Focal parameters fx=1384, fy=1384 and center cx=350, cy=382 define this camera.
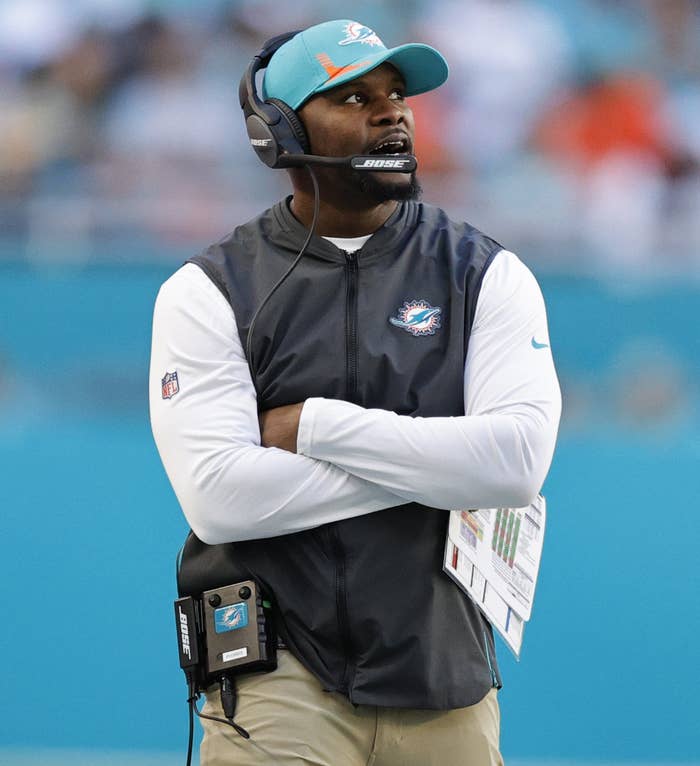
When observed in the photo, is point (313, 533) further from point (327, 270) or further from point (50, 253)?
point (50, 253)

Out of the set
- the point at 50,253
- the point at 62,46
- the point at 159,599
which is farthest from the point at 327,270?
the point at 62,46

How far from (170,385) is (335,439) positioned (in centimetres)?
23

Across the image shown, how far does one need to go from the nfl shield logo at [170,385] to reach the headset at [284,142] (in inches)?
11.7

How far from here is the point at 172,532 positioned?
3547 mm

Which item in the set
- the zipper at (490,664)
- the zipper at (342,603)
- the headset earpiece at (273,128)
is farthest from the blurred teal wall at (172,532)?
the headset earpiece at (273,128)

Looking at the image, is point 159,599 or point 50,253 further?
point 50,253

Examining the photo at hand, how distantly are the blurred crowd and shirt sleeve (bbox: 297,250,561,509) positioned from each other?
2.78m

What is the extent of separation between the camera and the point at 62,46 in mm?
4988

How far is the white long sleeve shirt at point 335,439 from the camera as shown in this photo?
1.65 metres

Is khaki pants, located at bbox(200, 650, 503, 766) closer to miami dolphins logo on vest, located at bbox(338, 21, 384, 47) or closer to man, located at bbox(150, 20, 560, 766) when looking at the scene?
man, located at bbox(150, 20, 560, 766)

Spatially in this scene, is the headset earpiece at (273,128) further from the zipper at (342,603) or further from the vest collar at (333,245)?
Answer: the zipper at (342,603)

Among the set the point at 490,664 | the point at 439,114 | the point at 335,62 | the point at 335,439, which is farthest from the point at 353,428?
the point at 439,114

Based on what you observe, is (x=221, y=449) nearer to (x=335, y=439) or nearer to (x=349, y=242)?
(x=335, y=439)

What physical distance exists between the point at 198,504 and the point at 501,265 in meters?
0.49
